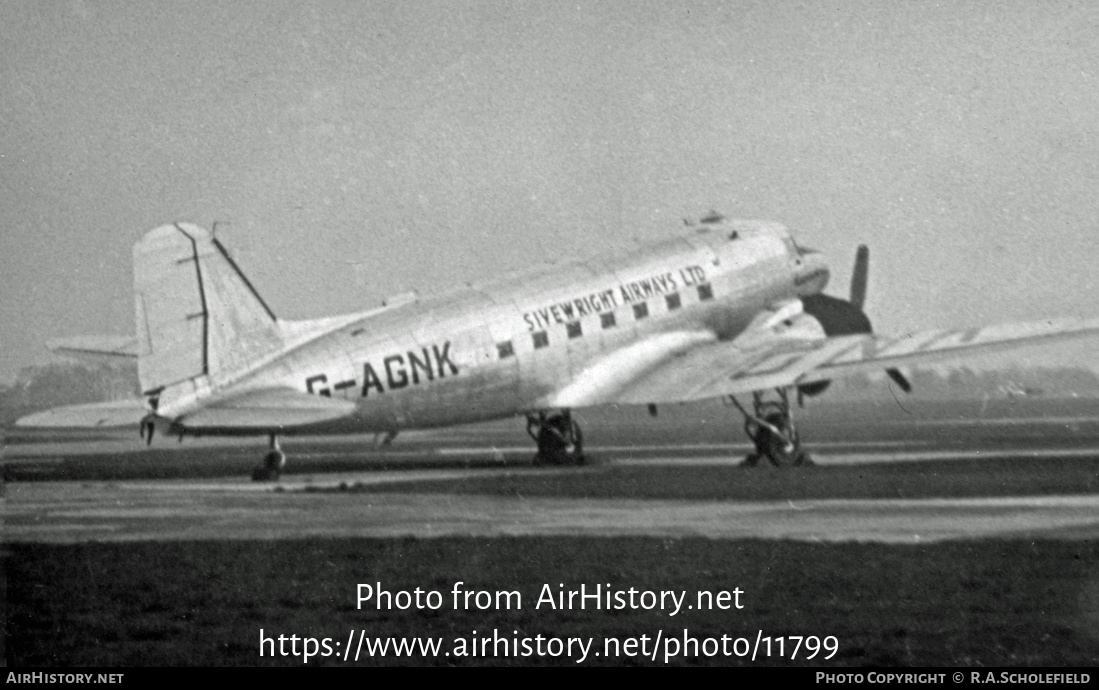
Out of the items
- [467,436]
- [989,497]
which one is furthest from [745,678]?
[467,436]

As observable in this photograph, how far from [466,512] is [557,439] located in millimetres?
11004

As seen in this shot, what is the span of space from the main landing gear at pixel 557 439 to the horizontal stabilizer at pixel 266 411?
7109 mm

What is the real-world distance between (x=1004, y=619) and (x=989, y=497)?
9.76m

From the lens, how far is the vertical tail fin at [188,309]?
26.0m

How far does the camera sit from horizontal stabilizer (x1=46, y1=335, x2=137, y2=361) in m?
34.7

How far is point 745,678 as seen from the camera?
13070 millimetres

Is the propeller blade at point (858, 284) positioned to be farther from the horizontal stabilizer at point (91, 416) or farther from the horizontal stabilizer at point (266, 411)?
the horizontal stabilizer at point (91, 416)

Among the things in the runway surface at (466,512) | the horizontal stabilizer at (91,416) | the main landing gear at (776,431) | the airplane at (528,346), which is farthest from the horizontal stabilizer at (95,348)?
the main landing gear at (776,431)

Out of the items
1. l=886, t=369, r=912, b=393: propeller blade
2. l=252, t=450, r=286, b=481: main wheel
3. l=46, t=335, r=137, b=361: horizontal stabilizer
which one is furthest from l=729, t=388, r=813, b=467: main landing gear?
l=46, t=335, r=137, b=361: horizontal stabilizer

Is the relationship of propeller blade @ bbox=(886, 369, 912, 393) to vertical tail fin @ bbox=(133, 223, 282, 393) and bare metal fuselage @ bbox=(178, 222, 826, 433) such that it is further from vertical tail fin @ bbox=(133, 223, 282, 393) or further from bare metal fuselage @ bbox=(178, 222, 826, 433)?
vertical tail fin @ bbox=(133, 223, 282, 393)

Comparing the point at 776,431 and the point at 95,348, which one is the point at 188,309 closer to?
the point at 95,348

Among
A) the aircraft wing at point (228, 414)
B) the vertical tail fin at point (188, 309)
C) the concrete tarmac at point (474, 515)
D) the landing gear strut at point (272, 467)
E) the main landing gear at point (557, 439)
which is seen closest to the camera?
the concrete tarmac at point (474, 515)

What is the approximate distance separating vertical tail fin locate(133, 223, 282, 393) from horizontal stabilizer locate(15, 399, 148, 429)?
51 cm

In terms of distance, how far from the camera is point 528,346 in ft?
105
